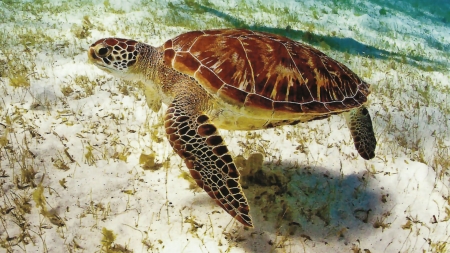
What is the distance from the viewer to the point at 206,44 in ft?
11.4

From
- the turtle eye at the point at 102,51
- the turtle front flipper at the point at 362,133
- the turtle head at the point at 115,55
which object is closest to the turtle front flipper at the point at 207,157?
the turtle head at the point at 115,55

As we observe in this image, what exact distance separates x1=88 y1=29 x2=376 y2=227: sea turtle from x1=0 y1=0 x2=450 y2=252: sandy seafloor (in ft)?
2.46

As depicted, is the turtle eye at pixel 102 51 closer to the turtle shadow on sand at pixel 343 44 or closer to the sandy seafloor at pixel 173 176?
the sandy seafloor at pixel 173 176

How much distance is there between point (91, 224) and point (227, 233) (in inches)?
52.1

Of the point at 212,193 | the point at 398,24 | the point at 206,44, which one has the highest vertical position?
the point at 206,44

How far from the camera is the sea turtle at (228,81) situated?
3.06 m

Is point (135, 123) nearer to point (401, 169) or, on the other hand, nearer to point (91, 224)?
point (91, 224)

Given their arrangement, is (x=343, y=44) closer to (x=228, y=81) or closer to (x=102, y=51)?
(x=228, y=81)

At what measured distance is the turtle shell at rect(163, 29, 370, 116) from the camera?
3.22 metres

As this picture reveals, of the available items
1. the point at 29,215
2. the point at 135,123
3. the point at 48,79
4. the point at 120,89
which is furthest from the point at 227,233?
the point at 48,79

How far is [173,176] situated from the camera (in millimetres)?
3709

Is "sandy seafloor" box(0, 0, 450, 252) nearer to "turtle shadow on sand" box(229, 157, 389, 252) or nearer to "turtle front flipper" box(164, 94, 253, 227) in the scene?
"turtle shadow on sand" box(229, 157, 389, 252)

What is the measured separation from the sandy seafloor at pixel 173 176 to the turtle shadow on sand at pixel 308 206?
14 millimetres

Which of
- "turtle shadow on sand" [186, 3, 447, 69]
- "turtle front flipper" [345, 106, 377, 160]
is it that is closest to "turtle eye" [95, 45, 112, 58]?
"turtle front flipper" [345, 106, 377, 160]
